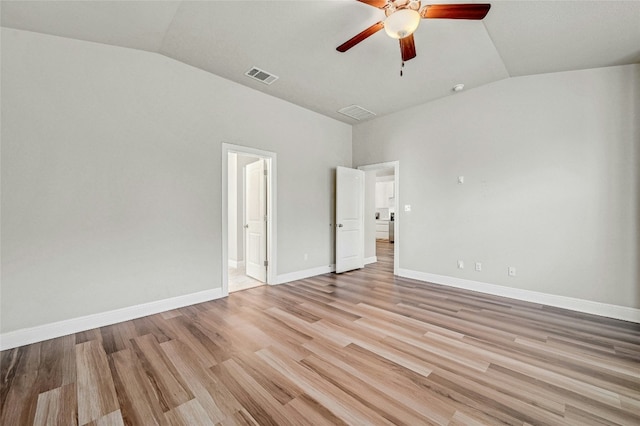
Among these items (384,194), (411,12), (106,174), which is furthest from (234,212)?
(384,194)

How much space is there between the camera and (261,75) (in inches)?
150

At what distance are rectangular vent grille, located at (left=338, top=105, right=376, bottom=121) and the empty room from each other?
0.14 m

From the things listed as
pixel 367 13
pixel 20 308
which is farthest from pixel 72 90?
pixel 367 13

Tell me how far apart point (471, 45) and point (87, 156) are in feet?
15.1

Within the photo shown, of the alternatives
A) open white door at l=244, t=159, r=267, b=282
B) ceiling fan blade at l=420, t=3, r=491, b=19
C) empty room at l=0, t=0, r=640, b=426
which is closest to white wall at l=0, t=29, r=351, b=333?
empty room at l=0, t=0, r=640, b=426

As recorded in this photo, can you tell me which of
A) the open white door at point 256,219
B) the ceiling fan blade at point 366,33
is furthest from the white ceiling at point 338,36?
the open white door at point 256,219

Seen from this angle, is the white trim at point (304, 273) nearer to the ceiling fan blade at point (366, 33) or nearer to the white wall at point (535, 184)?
the white wall at point (535, 184)

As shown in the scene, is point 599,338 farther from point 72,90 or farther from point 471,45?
point 72,90

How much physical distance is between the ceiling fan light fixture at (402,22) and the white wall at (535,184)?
2706 millimetres

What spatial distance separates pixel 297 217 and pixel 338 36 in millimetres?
2987

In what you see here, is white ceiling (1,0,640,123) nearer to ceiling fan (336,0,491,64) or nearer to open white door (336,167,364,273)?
ceiling fan (336,0,491,64)

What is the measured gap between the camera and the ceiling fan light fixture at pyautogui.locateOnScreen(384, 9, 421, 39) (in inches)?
83.6

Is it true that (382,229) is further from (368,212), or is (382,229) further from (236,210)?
(236,210)

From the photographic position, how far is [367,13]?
8.43ft
